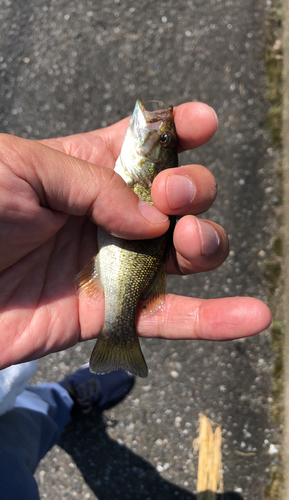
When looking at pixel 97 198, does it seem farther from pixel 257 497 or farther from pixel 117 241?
pixel 257 497

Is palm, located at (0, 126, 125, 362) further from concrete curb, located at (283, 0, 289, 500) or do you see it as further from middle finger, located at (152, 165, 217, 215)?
concrete curb, located at (283, 0, 289, 500)

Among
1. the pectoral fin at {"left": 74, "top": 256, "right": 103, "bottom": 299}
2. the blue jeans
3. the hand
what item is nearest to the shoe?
the blue jeans

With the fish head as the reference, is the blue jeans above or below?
below

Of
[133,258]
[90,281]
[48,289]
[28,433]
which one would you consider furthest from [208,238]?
[28,433]

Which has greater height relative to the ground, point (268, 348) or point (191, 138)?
point (191, 138)

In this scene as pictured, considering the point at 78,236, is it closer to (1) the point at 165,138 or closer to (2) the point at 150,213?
(2) the point at 150,213

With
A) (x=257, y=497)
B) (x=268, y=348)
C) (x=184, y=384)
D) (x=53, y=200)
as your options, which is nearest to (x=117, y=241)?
(x=53, y=200)

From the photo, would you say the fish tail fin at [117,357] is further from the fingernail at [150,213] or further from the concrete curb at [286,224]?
the concrete curb at [286,224]
